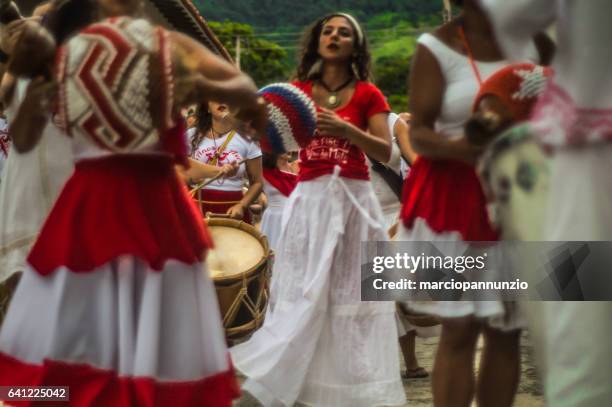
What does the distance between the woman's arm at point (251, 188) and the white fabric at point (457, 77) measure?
3.89 m

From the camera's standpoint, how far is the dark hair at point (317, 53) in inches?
222

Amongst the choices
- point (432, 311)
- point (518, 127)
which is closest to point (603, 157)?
point (518, 127)

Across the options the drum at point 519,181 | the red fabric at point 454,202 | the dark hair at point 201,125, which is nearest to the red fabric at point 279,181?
the dark hair at point 201,125

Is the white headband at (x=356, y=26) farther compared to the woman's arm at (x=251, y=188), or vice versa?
the woman's arm at (x=251, y=188)

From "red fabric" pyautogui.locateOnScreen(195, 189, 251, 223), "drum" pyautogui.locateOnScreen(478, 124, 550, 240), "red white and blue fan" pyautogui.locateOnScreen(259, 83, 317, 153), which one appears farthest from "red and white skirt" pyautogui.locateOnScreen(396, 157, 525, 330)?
"red fabric" pyautogui.locateOnScreen(195, 189, 251, 223)

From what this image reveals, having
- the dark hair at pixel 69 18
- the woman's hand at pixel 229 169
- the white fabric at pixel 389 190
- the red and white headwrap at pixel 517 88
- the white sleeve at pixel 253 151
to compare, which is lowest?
the woman's hand at pixel 229 169

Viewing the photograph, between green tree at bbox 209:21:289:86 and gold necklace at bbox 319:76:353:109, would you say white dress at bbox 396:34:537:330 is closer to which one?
gold necklace at bbox 319:76:353:109

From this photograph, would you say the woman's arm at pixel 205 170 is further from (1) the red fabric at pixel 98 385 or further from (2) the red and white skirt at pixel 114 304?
(1) the red fabric at pixel 98 385

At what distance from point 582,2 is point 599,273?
2.38 ft

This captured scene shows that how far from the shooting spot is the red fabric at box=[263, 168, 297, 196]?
871cm

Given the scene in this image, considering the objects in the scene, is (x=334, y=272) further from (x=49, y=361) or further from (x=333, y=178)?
(x=49, y=361)

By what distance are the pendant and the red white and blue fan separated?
400mm

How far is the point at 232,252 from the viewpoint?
6492 mm

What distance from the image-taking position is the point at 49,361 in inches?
123
